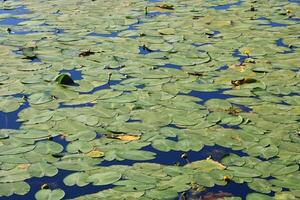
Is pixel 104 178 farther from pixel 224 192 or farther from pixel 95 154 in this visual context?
pixel 224 192

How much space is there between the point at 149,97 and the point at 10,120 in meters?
0.95

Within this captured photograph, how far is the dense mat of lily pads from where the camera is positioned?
2.78 m

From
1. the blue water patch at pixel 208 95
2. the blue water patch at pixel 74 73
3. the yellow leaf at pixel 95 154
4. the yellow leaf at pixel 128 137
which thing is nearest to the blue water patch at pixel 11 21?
the blue water patch at pixel 74 73

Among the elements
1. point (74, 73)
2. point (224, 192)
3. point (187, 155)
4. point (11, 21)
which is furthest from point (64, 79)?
point (11, 21)

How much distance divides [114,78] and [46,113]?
0.74m

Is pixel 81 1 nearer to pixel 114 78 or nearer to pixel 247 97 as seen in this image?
pixel 114 78

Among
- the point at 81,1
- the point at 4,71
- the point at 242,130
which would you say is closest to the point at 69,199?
the point at 242,130

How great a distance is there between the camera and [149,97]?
3.68m

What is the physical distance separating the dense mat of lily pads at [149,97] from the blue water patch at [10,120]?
49mm

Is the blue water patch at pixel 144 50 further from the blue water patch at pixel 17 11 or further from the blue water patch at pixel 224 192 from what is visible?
the blue water patch at pixel 224 192

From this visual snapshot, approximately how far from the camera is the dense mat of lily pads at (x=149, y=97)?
2.78 meters

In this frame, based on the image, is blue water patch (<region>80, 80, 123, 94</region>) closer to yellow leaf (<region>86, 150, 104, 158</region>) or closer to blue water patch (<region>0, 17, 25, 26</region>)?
yellow leaf (<region>86, 150, 104, 158</region>)

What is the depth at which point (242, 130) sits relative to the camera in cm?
323

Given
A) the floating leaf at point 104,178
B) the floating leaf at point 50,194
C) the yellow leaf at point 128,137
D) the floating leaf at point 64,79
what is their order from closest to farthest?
the floating leaf at point 50,194
the floating leaf at point 104,178
the yellow leaf at point 128,137
the floating leaf at point 64,79
